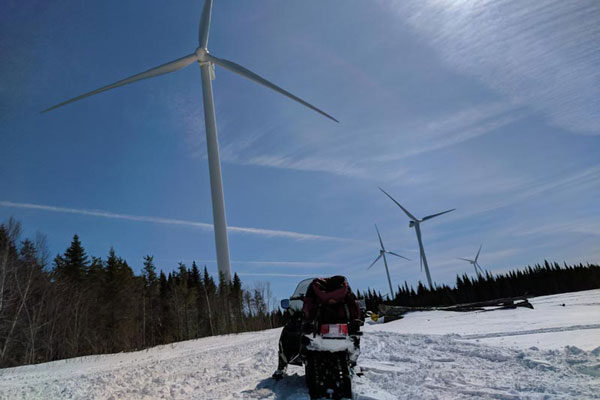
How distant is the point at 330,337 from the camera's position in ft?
19.9

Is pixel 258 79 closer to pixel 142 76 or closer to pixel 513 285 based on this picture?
pixel 142 76

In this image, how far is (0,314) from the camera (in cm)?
2845

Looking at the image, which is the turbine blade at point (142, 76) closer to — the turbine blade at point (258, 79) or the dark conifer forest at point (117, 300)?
the turbine blade at point (258, 79)

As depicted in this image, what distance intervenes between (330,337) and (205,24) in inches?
2075

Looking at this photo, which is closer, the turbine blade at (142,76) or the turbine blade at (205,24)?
the turbine blade at (142,76)

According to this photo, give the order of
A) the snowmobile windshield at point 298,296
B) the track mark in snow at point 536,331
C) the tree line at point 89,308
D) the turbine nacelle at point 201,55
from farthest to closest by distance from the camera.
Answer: the turbine nacelle at point 201,55, the tree line at point 89,308, the track mark in snow at point 536,331, the snowmobile windshield at point 298,296

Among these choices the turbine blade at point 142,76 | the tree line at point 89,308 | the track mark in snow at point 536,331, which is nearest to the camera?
the track mark in snow at point 536,331

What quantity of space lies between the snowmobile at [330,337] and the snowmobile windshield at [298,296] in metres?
1.42

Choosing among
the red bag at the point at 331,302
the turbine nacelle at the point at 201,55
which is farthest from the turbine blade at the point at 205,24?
the red bag at the point at 331,302

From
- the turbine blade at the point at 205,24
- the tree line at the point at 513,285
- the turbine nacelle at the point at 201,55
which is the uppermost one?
the turbine blade at the point at 205,24

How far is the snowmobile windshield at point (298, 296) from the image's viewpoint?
27.0 ft

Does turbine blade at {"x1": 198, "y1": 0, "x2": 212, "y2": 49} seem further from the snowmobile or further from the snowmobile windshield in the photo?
the snowmobile

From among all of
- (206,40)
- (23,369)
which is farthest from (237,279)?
(23,369)

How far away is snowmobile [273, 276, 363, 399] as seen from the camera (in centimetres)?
606
